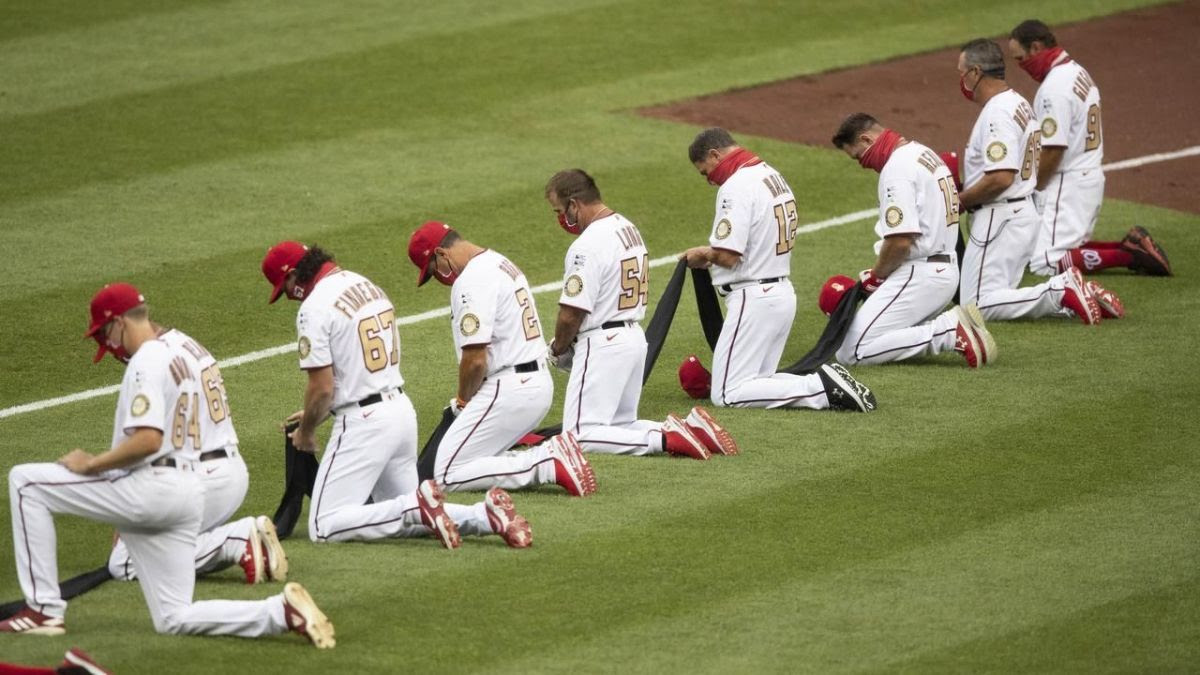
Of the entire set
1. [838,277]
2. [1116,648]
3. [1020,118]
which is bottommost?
[1116,648]

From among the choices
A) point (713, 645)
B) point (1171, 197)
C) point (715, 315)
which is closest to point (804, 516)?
point (713, 645)

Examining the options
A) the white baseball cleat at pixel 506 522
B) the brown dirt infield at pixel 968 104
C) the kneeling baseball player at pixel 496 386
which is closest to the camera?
the white baseball cleat at pixel 506 522

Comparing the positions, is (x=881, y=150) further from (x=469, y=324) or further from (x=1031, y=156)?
(x=469, y=324)

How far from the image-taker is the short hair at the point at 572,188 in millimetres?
10625

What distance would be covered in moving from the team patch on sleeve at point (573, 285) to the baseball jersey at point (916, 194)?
258 centimetres

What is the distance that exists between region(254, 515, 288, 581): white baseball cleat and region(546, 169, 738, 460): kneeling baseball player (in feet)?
8.05

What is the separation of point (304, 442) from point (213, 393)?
112 cm

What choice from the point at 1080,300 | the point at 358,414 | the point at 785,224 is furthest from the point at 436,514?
the point at 1080,300

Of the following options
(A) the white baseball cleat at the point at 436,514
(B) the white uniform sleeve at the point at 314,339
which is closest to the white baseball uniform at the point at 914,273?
(A) the white baseball cleat at the point at 436,514

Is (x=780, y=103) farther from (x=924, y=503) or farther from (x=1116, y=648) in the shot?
(x=1116, y=648)

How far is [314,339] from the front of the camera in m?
9.22

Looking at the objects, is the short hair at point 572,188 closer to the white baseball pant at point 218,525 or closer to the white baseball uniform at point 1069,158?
the white baseball pant at point 218,525

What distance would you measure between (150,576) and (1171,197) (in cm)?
1122

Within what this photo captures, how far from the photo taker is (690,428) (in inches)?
422
